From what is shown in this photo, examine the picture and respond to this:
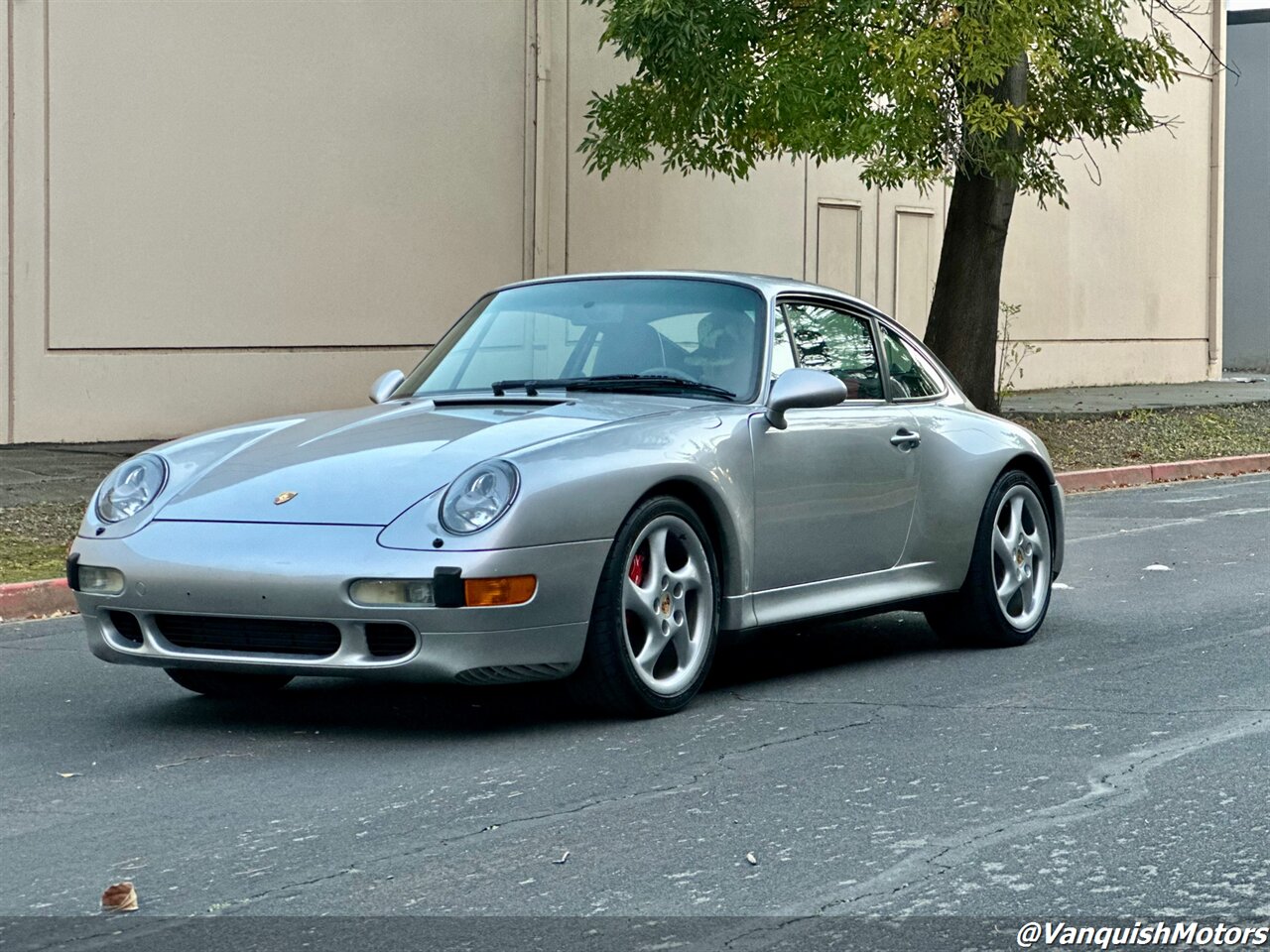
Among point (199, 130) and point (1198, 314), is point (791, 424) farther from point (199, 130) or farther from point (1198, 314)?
point (1198, 314)

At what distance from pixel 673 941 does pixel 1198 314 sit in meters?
30.7

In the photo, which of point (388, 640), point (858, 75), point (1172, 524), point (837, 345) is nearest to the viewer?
point (388, 640)

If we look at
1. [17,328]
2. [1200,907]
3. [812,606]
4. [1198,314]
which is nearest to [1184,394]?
[1198,314]

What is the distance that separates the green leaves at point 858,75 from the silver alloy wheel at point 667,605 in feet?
33.9

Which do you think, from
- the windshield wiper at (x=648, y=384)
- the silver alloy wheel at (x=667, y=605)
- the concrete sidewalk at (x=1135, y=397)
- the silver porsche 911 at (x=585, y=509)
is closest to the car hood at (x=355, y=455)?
the silver porsche 911 at (x=585, y=509)

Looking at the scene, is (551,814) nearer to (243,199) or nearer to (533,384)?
(533,384)

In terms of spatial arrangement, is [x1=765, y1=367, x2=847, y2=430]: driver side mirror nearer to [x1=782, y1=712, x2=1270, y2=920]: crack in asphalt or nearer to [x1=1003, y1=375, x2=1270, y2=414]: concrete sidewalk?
[x1=782, y1=712, x2=1270, y2=920]: crack in asphalt

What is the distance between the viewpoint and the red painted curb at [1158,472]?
16047 mm

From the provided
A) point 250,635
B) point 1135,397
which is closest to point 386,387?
point 250,635

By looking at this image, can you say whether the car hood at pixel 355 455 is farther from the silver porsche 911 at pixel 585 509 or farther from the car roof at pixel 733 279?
the car roof at pixel 733 279

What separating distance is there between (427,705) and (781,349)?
1760mm

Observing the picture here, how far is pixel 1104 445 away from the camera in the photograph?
18.7m

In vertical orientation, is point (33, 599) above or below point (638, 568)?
below

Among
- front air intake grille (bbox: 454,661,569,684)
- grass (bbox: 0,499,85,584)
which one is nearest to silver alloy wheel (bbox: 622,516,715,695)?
front air intake grille (bbox: 454,661,569,684)
